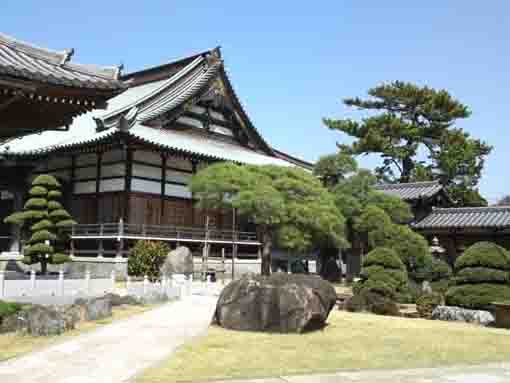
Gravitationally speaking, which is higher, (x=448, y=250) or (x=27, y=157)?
(x=27, y=157)

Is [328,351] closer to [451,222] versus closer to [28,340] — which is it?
[28,340]

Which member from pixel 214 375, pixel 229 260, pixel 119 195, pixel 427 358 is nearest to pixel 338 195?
pixel 229 260

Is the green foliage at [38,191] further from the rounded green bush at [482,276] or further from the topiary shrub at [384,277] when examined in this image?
the rounded green bush at [482,276]

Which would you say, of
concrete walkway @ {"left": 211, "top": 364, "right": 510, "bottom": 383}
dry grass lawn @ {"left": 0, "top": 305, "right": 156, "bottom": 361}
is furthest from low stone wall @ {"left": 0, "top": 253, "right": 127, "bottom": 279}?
concrete walkway @ {"left": 211, "top": 364, "right": 510, "bottom": 383}

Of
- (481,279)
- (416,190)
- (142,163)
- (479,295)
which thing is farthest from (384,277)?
(416,190)

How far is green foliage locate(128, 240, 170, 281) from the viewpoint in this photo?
2358cm

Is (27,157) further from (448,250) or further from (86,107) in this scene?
(448,250)

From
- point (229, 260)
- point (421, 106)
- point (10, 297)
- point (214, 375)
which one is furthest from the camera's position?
point (421, 106)

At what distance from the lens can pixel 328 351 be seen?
9664 millimetres

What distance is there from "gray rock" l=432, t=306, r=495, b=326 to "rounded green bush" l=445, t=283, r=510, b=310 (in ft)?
0.93

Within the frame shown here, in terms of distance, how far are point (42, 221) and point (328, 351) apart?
16767mm

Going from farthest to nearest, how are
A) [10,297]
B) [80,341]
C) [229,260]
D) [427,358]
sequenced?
[229,260], [10,297], [80,341], [427,358]

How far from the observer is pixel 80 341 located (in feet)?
32.5

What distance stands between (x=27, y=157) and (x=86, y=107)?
19.7 meters
